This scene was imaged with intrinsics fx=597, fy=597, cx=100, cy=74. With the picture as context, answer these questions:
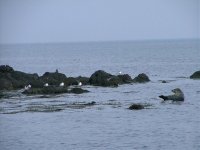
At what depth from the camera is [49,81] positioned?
5284 centimetres

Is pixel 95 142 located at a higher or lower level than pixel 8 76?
lower

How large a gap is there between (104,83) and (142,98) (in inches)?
384

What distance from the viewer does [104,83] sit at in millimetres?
53469

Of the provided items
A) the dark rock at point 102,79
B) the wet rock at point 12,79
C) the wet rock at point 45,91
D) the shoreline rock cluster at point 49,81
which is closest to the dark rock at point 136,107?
the shoreline rock cluster at point 49,81

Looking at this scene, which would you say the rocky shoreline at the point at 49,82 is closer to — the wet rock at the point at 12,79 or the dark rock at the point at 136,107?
the wet rock at the point at 12,79

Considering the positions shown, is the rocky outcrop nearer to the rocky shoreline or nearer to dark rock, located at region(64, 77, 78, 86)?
the rocky shoreline

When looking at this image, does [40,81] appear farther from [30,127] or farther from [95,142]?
[95,142]

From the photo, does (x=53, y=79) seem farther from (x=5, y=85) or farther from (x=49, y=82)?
(x=5, y=85)

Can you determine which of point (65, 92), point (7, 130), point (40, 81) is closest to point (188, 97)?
point (65, 92)

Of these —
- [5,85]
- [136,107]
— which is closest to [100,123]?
[136,107]

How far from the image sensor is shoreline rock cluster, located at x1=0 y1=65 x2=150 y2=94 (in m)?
47.4

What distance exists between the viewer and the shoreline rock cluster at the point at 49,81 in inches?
1865

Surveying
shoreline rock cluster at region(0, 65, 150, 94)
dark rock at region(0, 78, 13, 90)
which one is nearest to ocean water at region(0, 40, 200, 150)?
shoreline rock cluster at region(0, 65, 150, 94)

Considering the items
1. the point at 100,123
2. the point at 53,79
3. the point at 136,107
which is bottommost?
the point at 100,123
